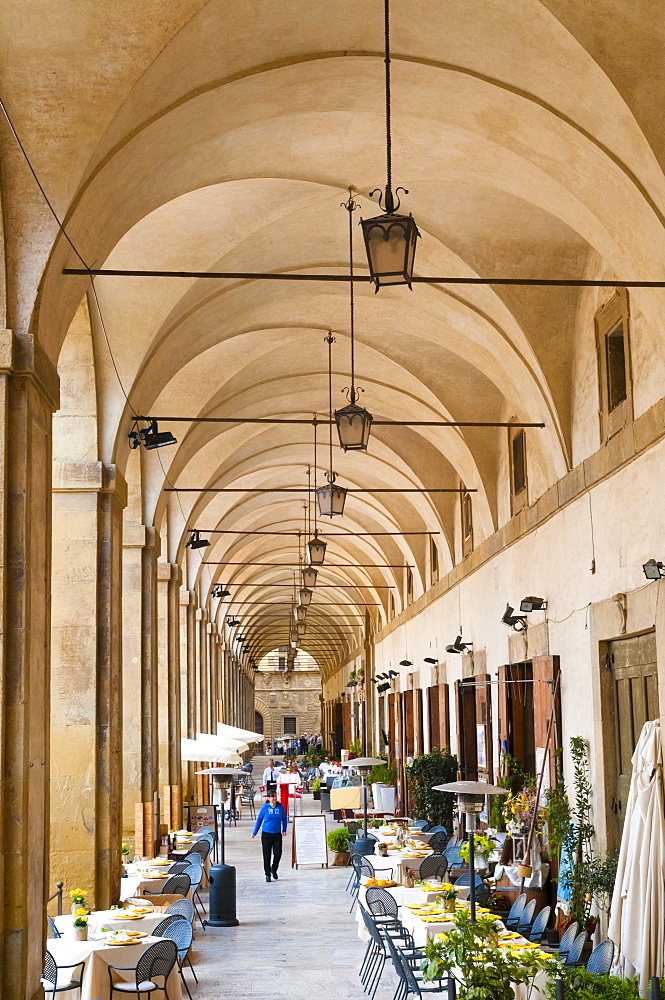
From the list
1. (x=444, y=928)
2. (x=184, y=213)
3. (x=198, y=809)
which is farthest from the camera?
(x=198, y=809)

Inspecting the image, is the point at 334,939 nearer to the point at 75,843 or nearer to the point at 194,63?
the point at 75,843

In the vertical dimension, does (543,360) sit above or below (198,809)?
above

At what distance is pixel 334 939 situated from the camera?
12000mm

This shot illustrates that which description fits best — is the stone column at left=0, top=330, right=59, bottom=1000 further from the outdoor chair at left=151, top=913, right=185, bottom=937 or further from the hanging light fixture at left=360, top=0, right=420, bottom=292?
the outdoor chair at left=151, top=913, right=185, bottom=937

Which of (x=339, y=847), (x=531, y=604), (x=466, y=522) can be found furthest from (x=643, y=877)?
(x=339, y=847)

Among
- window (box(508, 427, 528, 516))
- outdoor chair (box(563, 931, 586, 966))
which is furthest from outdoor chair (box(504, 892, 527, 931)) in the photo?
window (box(508, 427, 528, 516))

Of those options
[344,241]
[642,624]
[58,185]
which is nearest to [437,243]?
[344,241]

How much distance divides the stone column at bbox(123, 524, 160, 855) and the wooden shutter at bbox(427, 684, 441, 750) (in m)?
7.66

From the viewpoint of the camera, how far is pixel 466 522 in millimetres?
18172

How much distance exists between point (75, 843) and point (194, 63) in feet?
22.4

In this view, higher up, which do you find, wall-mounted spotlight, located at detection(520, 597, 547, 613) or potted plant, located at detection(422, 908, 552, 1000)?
wall-mounted spotlight, located at detection(520, 597, 547, 613)

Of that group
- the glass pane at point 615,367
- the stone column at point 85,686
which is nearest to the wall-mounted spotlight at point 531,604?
the glass pane at point 615,367

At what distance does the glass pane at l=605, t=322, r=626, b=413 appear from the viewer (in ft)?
32.8

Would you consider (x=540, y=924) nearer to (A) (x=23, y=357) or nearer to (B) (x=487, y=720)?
(A) (x=23, y=357)
